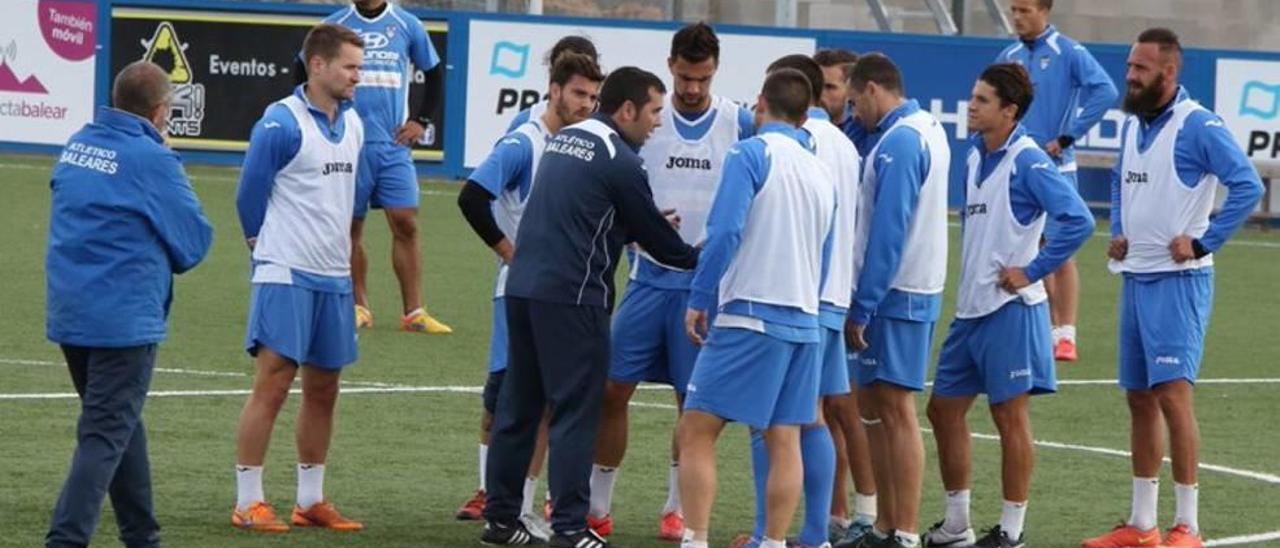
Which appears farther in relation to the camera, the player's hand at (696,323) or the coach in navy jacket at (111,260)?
the player's hand at (696,323)

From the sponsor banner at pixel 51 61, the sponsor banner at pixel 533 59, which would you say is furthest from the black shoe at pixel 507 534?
the sponsor banner at pixel 51 61

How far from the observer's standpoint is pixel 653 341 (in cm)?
1052

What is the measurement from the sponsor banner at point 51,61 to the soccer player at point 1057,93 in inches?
452

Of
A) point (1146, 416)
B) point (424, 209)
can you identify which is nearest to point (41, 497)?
point (1146, 416)

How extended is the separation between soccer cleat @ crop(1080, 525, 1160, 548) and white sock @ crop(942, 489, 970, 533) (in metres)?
0.51

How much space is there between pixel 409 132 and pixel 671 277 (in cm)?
528

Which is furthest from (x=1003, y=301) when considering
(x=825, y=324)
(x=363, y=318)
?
(x=363, y=318)

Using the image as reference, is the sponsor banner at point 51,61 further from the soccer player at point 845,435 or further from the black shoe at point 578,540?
the black shoe at point 578,540

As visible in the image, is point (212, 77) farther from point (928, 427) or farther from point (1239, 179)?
point (1239, 179)

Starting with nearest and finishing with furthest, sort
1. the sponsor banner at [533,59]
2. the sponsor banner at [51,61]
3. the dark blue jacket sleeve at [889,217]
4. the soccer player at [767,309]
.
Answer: the soccer player at [767,309]
the dark blue jacket sleeve at [889,217]
the sponsor banner at [533,59]
the sponsor banner at [51,61]

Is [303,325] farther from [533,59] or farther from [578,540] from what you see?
[533,59]

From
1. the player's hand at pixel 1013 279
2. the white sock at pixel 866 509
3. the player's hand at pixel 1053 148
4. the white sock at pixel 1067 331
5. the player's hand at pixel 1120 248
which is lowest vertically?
the white sock at pixel 866 509

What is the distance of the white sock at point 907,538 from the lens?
10.3 m

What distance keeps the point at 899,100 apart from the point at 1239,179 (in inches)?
57.7
